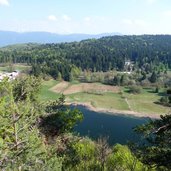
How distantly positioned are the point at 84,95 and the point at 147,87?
856 inches

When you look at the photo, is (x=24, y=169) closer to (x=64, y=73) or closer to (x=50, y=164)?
(x=50, y=164)

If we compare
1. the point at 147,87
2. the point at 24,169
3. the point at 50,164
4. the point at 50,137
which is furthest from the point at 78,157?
the point at 147,87

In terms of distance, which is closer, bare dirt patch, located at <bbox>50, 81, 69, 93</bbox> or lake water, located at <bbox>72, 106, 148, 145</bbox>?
lake water, located at <bbox>72, 106, 148, 145</bbox>

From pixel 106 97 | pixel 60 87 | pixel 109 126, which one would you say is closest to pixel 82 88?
pixel 60 87

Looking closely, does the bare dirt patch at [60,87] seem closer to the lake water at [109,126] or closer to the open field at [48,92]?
the open field at [48,92]

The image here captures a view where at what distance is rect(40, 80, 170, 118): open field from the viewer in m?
77.8

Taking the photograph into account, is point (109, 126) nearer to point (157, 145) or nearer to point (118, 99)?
point (118, 99)

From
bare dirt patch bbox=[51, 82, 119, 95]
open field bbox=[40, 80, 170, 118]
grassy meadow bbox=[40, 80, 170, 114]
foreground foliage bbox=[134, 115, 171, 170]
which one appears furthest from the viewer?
bare dirt patch bbox=[51, 82, 119, 95]

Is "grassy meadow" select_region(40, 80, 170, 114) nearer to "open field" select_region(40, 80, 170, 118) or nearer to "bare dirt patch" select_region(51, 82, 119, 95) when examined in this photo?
"open field" select_region(40, 80, 170, 118)

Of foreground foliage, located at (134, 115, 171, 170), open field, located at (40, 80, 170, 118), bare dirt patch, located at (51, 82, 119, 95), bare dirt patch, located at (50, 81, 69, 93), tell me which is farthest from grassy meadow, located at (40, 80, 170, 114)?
foreground foliage, located at (134, 115, 171, 170)

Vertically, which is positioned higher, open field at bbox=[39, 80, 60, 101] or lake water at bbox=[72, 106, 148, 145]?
lake water at bbox=[72, 106, 148, 145]

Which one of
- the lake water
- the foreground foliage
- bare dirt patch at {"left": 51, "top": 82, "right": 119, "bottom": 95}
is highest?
the foreground foliage

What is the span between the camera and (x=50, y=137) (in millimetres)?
25031

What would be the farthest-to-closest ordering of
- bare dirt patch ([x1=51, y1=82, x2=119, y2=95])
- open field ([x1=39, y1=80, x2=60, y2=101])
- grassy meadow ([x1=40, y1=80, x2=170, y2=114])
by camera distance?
bare dirt patch ([x1=51, y1=82, x2=119, y2=95]) → open field ([x1=39, y1=80, x2=60, y2=101]) → grassy meadow ([x1=40, y1=80, x2=170, y2=114])
